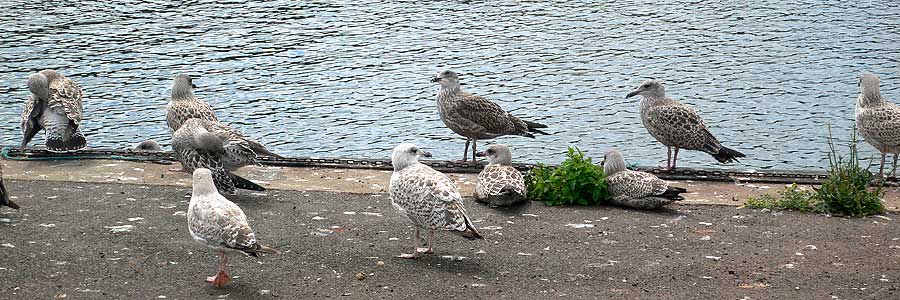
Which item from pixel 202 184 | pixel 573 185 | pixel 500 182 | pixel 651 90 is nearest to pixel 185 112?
pixel 500 182

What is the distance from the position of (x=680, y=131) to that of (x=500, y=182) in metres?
2.44

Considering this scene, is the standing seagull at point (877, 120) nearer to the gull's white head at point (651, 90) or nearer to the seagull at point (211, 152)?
the gull's white head at point (651, 90)

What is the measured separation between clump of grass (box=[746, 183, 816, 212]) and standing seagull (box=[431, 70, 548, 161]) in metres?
2.91

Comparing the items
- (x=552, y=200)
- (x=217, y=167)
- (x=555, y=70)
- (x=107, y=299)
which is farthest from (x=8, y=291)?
(x=555, y=70)

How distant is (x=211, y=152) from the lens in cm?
1088

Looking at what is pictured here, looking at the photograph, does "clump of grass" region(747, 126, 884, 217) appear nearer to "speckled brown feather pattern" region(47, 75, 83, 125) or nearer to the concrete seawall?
the concrete seawall

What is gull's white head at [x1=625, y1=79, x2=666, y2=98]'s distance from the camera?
1238 cm

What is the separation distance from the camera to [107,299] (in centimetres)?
817

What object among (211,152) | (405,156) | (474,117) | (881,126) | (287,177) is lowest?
(287,177)

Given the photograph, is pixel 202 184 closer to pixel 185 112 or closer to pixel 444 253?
pixel 444 253

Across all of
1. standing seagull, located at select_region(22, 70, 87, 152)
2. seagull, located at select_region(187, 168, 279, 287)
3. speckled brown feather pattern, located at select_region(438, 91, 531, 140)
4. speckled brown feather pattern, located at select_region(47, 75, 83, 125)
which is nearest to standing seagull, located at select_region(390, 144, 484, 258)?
seagull, located at select_region(187, 168, 279, 287)

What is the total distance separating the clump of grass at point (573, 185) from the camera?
10.5 m

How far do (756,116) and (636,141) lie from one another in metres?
1.80

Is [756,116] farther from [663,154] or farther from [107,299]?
[107,299]
